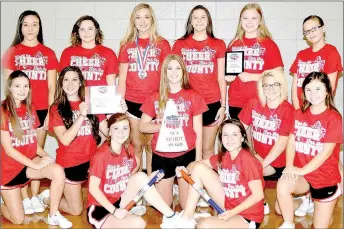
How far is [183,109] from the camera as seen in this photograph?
4230 mm

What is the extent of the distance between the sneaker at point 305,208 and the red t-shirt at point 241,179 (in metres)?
0.72

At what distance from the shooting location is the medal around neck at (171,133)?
417 centimetres

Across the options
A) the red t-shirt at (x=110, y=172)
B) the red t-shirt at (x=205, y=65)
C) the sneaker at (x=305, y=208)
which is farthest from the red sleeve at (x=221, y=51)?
the sneaker at (x=305, y=208)

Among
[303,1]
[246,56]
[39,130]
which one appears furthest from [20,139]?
[303,1]

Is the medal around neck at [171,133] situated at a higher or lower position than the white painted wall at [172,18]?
lower

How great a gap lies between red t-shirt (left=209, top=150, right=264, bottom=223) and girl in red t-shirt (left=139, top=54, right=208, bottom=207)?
0.56m

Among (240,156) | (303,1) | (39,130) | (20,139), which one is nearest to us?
(240,156)

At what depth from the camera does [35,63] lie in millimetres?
4734

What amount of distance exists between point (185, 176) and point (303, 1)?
2.82 m

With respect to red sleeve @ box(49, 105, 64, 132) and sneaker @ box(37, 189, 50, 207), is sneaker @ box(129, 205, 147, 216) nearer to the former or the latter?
sneaker @ box(37, 189, 50, 207)

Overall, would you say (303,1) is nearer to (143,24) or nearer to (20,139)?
(143,24)

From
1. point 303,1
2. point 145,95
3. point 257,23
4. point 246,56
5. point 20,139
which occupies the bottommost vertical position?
point 20,139

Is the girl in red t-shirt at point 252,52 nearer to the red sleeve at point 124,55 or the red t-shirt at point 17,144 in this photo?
the red sleeve at point 124,55

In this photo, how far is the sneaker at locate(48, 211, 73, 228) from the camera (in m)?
4.00
